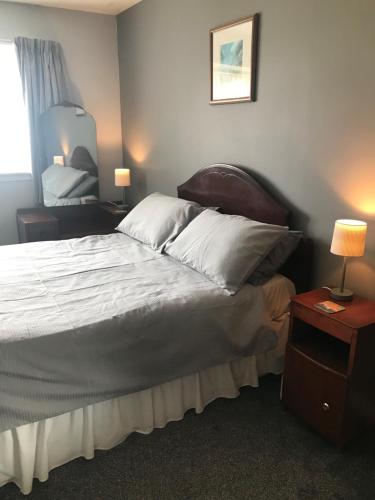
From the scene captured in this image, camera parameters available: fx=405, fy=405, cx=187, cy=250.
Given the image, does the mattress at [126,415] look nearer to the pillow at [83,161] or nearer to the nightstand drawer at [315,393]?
the nightstand drawer at [315,393]

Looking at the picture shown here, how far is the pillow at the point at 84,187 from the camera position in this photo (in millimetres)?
4090

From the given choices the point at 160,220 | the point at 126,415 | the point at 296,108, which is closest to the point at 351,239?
the point at 296,108

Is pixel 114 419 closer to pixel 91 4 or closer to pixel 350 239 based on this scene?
pixel 350 239

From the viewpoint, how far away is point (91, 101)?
4109mm

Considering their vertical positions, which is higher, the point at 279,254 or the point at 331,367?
the point at 279,254

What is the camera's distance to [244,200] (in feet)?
8.60

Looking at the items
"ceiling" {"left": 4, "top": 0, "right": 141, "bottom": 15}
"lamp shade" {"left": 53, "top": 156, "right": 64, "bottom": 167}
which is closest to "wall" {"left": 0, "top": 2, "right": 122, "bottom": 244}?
"ceiling" {"left": 4, "top": 0, "right": 141, "bottom": 15}

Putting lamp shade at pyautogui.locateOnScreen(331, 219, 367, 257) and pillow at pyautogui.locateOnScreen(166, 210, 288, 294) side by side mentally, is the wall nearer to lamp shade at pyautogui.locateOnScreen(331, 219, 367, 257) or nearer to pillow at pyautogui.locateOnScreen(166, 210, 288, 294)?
pillow at pyautogui.locateOnScreen(166, 210, 288, 294)

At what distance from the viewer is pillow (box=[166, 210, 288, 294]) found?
83.3 inches

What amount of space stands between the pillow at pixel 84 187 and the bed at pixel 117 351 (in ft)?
5.18

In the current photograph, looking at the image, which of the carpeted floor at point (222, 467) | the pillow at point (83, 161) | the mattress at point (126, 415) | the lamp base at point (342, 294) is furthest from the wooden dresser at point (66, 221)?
the lamp base at point (342, 294)

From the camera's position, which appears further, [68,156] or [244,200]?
[68,156]

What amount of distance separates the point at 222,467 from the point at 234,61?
2337 mm

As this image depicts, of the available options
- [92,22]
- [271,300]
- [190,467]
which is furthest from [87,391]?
[92,22]
